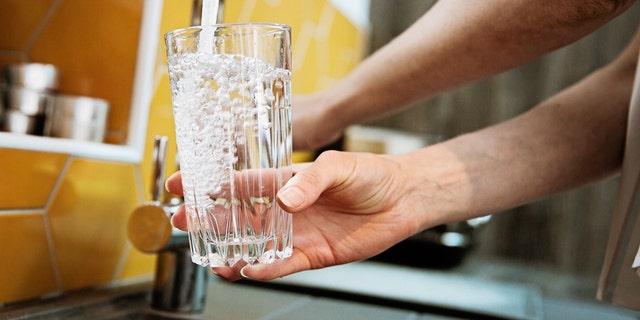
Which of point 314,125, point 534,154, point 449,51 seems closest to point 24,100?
point 314,125

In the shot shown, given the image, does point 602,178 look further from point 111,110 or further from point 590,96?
point 111,110

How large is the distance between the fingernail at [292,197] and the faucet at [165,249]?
33cm

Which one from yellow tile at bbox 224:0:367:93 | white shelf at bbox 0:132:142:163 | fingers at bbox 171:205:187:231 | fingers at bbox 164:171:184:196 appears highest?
yellow tile at bbox 224:0:367:93

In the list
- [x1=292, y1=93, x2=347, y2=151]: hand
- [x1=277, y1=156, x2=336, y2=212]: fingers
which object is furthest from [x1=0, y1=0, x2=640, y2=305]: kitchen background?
[x1=277, y1=156, x2=336, y2=212]: fingers

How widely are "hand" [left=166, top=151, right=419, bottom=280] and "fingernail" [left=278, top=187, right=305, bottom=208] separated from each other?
0.09 metres

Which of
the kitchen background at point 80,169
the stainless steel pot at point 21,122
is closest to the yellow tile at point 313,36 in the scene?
the kitchen background at point 80,169

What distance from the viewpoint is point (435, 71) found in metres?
0.87

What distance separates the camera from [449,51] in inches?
32.9

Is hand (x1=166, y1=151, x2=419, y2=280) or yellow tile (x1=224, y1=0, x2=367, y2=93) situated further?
yellow tile (x1=224, y1=0, x2=367, y2=93)

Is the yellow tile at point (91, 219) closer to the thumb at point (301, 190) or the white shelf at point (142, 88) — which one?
the white shelf at point (142, 88)

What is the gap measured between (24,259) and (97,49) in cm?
31

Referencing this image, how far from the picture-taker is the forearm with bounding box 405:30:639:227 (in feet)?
2.71

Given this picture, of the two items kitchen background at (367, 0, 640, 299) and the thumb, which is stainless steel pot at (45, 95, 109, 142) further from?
kitchen background at (367, 0, 640, 299)

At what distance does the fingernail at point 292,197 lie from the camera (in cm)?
54
